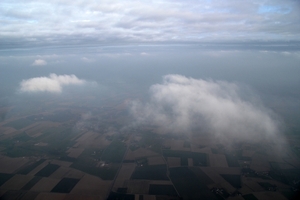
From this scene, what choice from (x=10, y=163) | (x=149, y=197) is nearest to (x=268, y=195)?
(x=149, y=197)

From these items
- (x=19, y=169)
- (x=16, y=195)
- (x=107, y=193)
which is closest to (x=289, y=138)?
(x=107, y=193)

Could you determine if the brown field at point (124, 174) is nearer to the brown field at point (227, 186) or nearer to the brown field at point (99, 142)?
the brown field at point (99, 142)

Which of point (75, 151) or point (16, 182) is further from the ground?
point (16, 182)

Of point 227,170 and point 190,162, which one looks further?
point 190,162

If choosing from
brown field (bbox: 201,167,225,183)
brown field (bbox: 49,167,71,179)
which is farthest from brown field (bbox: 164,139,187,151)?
brown field (bbox: 49,167,71,179)

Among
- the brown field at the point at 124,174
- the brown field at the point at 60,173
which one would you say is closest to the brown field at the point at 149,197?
the brown field at the point at 124,174

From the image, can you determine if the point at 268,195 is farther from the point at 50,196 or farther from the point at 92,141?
the point at 92,141
